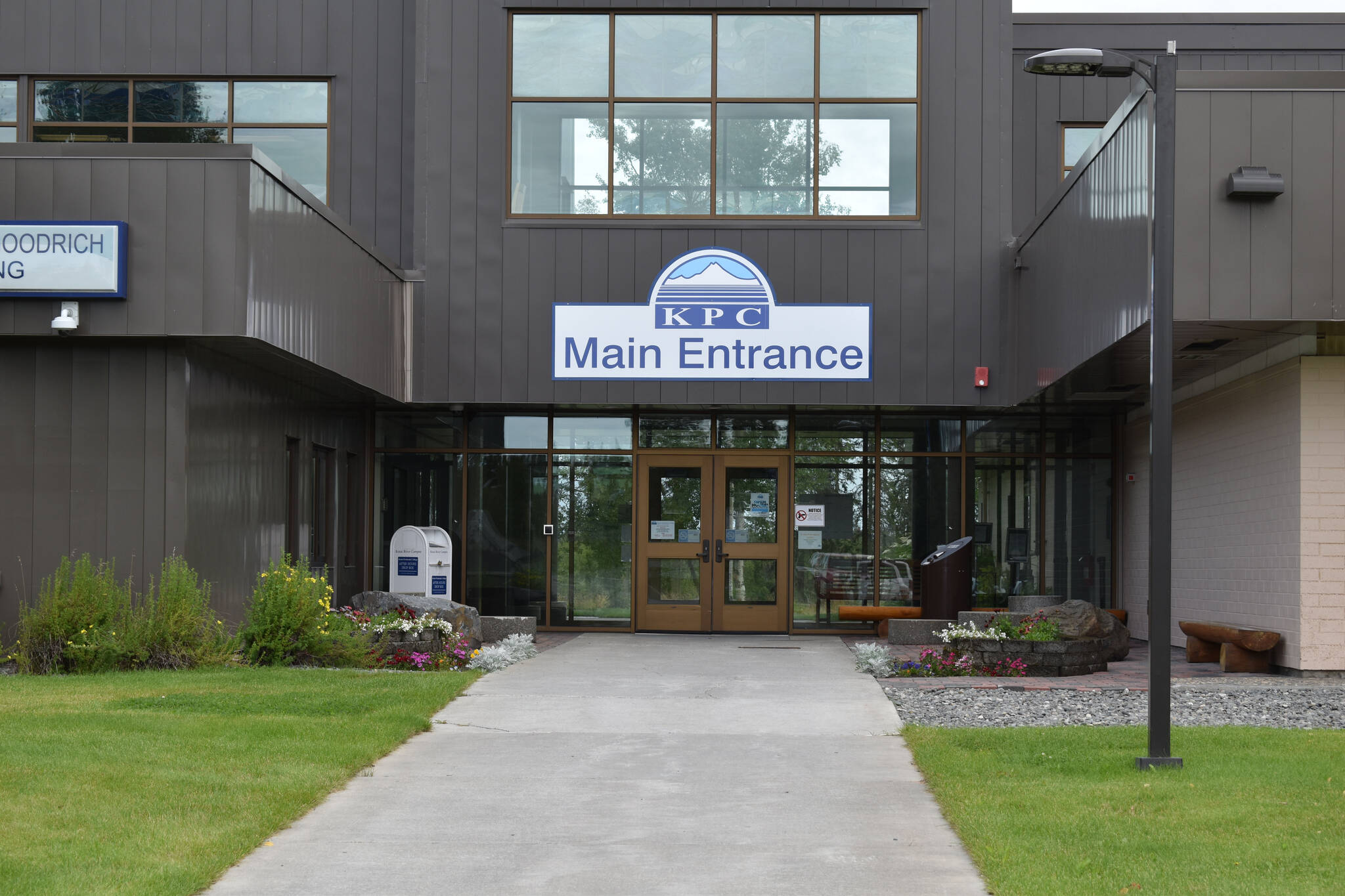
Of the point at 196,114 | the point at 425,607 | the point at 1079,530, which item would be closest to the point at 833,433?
the point at 1079,530

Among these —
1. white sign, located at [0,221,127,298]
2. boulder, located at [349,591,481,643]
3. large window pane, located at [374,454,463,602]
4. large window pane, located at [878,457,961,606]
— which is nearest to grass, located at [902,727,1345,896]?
boulder, located at [349,591,481,643]

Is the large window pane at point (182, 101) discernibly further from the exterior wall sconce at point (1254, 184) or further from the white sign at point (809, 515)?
the exterior wall sconce at point (1254, 184)

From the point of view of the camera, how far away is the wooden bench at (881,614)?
18.1 metres

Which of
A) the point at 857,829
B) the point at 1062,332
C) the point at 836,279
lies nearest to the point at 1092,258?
the point at 1062,332

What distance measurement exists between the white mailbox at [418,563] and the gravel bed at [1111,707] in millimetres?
7728

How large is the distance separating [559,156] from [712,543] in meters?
5.46

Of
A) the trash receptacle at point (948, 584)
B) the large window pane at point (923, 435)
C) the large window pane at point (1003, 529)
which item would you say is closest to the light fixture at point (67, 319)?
the large window pane at point (923, 435)

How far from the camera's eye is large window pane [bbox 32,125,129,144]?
18938mm

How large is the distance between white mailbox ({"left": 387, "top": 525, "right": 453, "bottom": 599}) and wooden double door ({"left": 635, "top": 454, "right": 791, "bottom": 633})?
2.58m

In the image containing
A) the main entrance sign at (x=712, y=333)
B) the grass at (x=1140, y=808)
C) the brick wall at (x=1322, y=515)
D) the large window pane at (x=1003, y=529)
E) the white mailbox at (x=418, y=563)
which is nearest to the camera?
the grass at (x=1140, y=808)

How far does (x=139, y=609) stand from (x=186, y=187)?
3782mm

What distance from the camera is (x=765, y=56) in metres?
17.8

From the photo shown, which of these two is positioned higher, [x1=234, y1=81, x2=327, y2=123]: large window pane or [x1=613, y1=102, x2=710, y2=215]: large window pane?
[x1=234, y1=81, x2=327, y2=123]: large window pane

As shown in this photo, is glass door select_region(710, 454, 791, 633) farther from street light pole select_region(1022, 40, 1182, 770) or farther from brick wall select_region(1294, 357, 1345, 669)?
street light pole select_region(1022, 40, 1182, 770)
